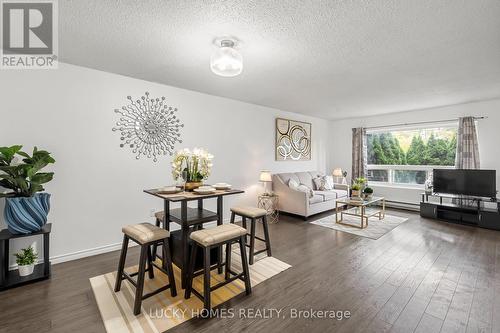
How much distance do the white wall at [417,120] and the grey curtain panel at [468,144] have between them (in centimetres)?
15

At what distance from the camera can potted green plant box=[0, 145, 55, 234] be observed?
7.05 ft

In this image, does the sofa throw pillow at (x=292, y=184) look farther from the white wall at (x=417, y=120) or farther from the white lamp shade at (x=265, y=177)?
the white wall at (x=417, y=120)

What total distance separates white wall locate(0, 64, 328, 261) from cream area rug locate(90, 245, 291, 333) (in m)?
0.82

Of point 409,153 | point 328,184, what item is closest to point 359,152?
point 409,153

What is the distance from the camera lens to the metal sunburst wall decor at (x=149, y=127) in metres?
3.15

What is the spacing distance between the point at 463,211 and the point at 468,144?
4.53 ft

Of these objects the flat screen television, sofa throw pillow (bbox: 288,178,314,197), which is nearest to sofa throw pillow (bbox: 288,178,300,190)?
sofa throw pillow (bbox: 288,178,314,197)

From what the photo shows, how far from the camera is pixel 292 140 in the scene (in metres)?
5.67

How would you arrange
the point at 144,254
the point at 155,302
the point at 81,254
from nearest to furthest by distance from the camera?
the point at 144,254
the point at 155,302
the point at 81,254

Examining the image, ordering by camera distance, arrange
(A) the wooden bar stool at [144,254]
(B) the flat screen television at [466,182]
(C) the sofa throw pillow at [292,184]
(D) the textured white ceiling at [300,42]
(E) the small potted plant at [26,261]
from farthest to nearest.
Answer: (C) the sofa throw pillow at [292,184] < (B) the flat screen television at [466,182] < (E) the small potted plant at [26,261] < (A) the wooden bar stool at [144,254] < (D) the textured white ceiling at [300,42]

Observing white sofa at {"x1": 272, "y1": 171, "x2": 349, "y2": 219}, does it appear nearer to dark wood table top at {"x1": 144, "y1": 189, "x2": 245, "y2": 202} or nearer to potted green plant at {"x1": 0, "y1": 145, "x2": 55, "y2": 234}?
dark wood table top at {"x1": 144, "y1": 189, "x2": 245, "y2": 202}

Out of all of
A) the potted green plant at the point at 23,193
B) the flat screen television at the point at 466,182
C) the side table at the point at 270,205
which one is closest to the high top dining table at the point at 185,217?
the potted green plant at the point at 23,193

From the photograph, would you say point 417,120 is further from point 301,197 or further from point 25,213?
point 25,213

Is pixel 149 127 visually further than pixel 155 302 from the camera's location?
Yes
